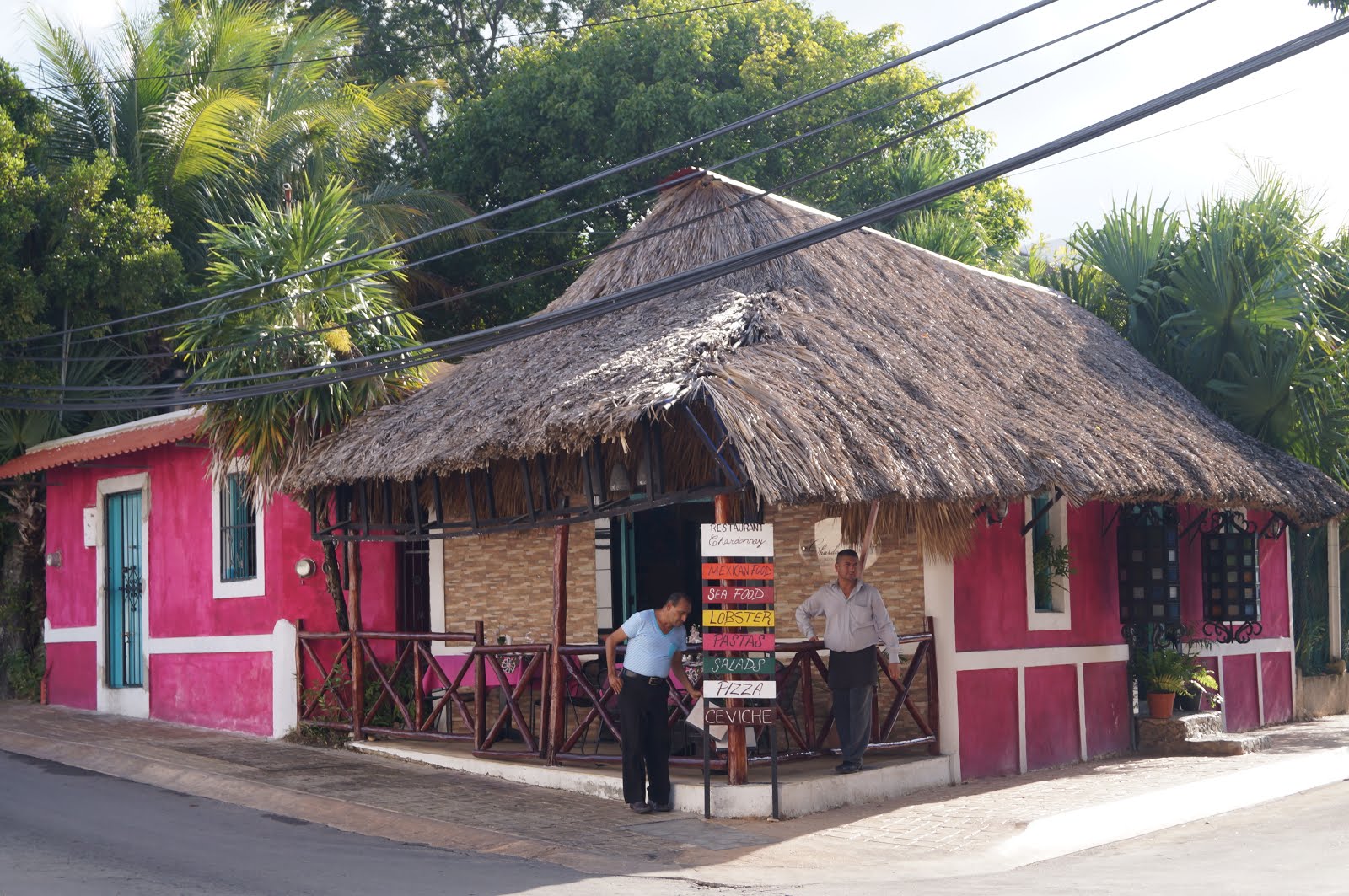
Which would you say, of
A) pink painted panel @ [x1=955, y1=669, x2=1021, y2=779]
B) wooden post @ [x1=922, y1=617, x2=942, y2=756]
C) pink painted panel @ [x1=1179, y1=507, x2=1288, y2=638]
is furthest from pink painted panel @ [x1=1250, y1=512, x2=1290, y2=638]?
wooden post @ [x1=922, y1=617, x2=942, y2=756]

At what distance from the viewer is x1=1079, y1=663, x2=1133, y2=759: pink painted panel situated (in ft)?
44.9

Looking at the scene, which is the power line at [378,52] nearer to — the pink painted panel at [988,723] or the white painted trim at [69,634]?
the white painted trim at [69,634]

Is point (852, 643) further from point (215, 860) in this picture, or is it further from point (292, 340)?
point (292, 340)

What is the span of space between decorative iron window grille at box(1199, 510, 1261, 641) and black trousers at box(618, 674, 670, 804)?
770 cm

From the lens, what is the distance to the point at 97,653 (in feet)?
54.4

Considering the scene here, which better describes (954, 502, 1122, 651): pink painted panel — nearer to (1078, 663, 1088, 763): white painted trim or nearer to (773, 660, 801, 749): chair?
(1078, 663, 1088, 763): white painted trim

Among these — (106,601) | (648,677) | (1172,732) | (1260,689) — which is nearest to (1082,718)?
(1172,732)

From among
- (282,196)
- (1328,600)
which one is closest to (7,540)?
(282,196)

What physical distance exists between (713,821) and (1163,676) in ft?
21.1

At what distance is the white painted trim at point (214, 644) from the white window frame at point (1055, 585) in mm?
→ 7422

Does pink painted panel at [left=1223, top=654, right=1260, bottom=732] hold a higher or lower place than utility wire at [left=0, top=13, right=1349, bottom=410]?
lower

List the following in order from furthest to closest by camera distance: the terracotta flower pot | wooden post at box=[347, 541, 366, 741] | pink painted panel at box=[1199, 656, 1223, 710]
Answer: pink painted panel at box=[1199, 656, 1223, 710], the terracotta flower pot, wooden post at box=[347, 541, 366, 741]

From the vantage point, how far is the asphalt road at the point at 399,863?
764 centimetres

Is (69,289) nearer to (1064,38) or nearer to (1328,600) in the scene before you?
(1064,38)
